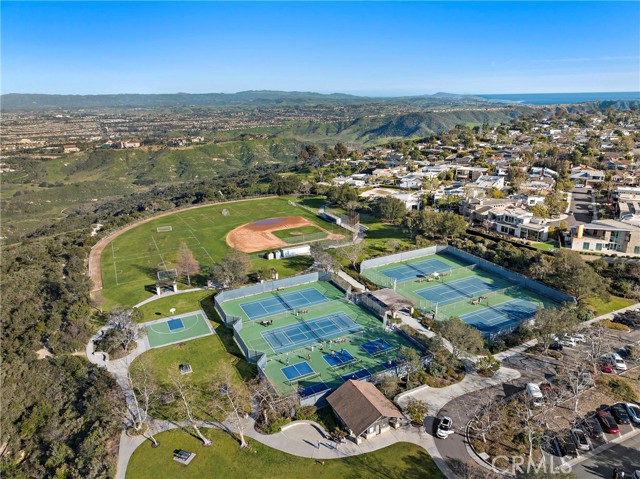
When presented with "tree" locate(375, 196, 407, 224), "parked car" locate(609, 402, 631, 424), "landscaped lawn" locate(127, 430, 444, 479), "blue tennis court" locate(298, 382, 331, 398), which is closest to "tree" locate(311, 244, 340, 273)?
"blue tennis court" locate(298, 382, 331, 398)

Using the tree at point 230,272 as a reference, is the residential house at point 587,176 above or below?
above

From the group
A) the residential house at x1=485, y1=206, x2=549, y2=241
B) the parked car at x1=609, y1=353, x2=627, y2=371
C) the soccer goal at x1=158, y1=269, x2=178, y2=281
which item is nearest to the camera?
the parked car at x1=609, y1=353, x2=627, y2=371

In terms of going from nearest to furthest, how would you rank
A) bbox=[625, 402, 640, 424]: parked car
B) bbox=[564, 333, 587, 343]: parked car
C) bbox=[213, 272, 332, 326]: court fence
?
bbox=[625, 402, 640, 424]: parked car
bbox=[564, 333, 587, 343]: parked car
bbox=[213, 272, 332, 326]: court fence

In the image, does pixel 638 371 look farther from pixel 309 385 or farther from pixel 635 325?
pixel 309 385

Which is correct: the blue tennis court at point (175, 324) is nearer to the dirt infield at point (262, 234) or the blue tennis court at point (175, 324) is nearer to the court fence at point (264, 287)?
the court fence at point (264, 287)

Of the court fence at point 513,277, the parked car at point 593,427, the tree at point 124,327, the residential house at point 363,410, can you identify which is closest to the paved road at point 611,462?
the parked car at point 593,427

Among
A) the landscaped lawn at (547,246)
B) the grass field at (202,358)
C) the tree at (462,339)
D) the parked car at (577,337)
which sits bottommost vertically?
the grass field at (202,358)

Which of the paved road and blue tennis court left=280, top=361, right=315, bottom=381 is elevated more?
the paved road

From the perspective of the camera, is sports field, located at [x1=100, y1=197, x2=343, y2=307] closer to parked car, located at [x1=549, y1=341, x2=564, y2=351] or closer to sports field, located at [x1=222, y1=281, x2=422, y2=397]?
sports field, located at [x1=222, y1=281, x2=422, y2=397]
